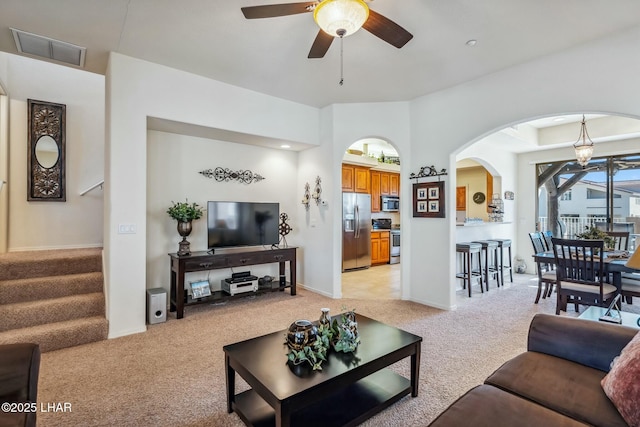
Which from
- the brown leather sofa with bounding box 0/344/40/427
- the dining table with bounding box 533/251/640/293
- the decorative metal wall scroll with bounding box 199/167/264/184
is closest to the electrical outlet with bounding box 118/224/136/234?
the decorative metal wall scroll with bounding box 199/167/264/184

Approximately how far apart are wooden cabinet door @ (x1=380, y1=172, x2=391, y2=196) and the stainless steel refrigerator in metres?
0.83

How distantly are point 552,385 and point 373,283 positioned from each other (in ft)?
14.2

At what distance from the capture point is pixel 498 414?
1304 millimetres

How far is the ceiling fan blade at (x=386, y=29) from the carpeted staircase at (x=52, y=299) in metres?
3.77

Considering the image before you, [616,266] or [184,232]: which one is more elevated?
[184,232]

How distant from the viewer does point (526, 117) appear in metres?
3.48

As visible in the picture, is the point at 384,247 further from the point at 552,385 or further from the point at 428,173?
the point at 552,385

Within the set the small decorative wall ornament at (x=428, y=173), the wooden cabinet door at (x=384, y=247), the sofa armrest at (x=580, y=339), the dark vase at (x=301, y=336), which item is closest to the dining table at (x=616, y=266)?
the small decorative wall ornament at (x=428, y=173)

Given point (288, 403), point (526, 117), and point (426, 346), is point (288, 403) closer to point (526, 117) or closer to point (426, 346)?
point (426, 346)

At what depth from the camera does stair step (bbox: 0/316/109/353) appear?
283cm

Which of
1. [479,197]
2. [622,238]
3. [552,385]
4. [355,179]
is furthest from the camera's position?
[479,197]

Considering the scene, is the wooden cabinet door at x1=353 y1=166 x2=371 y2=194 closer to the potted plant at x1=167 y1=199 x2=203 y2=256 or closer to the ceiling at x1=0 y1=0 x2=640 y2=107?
the ceiling at x1=0 y1=0 x2=640 y2=107

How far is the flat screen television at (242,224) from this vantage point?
4328mm

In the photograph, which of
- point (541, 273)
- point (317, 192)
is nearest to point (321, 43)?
point (317, 192)
